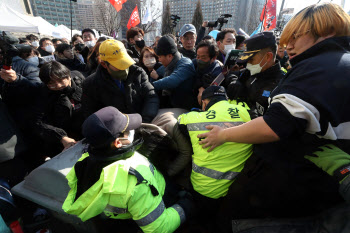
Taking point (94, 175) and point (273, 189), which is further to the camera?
point (94, 175)

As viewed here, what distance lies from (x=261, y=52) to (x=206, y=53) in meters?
0.98

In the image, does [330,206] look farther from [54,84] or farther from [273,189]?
[54,84]

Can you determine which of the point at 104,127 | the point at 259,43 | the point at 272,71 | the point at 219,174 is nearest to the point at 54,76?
the point at 104,127

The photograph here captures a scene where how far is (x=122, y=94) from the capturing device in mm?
2273

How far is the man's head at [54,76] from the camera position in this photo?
217 centimetres

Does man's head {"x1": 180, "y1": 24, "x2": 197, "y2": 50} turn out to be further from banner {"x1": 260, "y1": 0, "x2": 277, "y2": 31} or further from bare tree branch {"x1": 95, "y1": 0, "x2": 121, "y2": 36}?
bare tree branch {"x1": 95, "y1": 0, "x2": 121, "y2": 36}

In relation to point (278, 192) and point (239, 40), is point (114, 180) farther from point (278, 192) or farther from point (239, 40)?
point (239, 40)

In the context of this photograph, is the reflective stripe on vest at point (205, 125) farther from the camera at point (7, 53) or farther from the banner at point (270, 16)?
the banner at point (270, 16)

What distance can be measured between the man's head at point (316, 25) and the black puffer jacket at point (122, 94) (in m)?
1.64

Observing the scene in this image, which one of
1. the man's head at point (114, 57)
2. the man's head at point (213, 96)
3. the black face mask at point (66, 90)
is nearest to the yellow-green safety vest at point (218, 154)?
the man's head at point (213, 96)

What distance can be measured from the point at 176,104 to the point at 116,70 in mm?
1027

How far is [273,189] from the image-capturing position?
48.5 inches

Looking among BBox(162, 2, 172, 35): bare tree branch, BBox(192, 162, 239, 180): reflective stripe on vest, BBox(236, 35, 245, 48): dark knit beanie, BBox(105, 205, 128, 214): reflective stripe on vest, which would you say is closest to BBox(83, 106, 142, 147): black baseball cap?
BBox(105, 205, 128, 214): reflective stripe on vest

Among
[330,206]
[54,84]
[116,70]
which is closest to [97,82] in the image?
[116,70]
